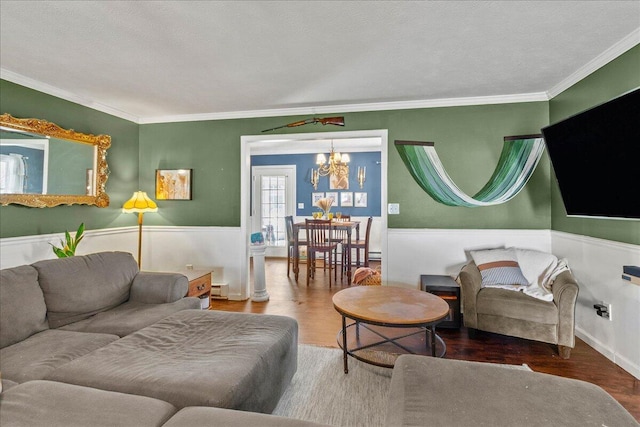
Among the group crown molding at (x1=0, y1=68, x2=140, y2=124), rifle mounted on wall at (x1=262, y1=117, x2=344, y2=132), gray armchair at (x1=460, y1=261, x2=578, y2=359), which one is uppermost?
crown molding at (x1=0, y1=68, x2=140, y2=124)

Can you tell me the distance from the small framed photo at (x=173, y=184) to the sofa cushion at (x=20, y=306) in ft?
7.39

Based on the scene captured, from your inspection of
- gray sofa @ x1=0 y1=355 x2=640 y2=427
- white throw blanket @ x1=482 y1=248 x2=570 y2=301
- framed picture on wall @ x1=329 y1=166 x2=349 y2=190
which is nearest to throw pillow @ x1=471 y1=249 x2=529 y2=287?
white throw blanket @ x1=482 y1=248 x2=570 y2=301

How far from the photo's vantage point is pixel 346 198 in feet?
Answer: 22.2

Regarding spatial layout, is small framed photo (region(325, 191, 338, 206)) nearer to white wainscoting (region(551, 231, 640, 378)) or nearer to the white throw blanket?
the white throw blanket

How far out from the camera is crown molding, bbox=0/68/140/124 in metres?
2.83

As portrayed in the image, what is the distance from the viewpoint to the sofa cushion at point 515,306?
8.02 feet

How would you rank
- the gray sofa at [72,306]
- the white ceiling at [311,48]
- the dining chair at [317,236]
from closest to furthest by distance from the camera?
the gray sofa at [72,306] < the white ceiling at [311,48] < the dining chair at [317,236]

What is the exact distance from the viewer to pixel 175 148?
4203mm

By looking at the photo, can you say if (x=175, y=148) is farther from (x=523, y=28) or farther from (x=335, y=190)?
(x=523, y=28)

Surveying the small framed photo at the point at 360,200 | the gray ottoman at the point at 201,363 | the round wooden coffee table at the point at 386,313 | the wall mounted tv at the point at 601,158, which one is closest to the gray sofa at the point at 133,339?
the gray ottoman at the point at 201,363

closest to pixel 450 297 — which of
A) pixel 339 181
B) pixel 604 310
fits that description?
pixel 604 310

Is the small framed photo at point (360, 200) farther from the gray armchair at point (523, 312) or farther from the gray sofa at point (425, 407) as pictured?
the gray sofa at point (425, 407)

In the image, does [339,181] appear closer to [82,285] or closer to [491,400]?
[82,285]

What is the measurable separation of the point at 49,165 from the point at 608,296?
17.0 feet
